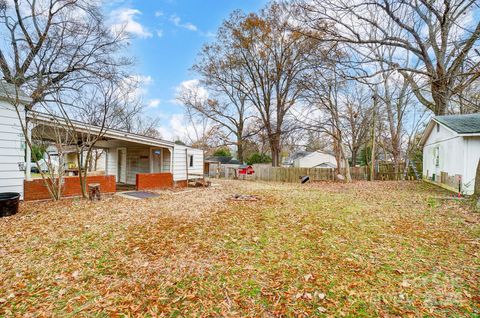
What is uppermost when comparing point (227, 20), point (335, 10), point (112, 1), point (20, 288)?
point (227, 20)

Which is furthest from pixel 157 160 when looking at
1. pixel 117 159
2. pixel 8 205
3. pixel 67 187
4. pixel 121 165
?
pixel 8 205

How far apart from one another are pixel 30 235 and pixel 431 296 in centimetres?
658

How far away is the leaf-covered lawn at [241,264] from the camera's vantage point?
2512mm

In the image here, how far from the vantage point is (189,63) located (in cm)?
2248

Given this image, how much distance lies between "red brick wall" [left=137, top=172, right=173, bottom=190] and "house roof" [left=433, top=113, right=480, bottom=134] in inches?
498

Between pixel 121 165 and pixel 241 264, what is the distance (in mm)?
13924

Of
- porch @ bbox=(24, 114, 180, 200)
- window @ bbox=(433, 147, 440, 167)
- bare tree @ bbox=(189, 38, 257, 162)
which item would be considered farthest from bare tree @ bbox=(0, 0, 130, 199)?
window @ bbox=(433, 147, 440, 167)

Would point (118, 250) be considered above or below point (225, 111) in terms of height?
below

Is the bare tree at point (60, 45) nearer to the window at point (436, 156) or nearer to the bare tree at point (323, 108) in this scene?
the bare tree at point (323, 108)

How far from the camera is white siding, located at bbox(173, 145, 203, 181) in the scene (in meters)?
12.1

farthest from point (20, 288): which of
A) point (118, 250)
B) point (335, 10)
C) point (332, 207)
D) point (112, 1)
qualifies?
point (112, 1)

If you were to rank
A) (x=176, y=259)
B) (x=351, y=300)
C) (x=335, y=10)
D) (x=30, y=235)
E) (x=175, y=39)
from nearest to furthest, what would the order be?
1. (x=351, y=300)
2. (x=176, y=259)
3. (x=30, y=235)
4. (x=335, y=10)
5. (x=175, y=39)

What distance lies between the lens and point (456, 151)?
9695 mm

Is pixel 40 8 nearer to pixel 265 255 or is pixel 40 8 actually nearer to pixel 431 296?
pixel 265 255
